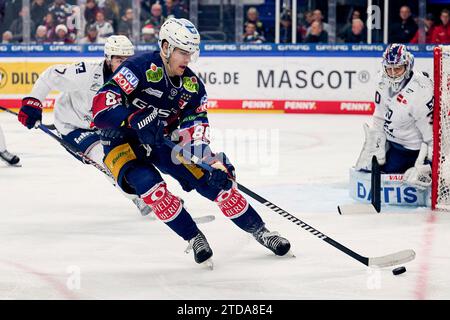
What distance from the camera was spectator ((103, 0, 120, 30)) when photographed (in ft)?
41.9

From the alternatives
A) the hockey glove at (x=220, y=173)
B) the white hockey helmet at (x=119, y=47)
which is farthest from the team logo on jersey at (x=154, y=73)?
the white hockey helmet at (x=119, y=47)

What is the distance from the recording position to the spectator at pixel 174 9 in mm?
12617

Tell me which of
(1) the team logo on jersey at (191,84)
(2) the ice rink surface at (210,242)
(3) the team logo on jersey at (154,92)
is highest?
(1) the team logo on jersey at (191,84)

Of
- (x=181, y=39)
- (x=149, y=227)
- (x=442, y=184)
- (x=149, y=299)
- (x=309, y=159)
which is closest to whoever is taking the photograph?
(x=149, y=299)

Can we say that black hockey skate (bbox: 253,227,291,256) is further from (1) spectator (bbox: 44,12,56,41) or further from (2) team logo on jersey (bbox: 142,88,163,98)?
(1) spectator (bbox: 44,12,56,41)

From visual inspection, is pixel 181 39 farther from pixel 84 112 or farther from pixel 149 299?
pixel 84 112

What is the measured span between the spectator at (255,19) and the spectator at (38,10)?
2.75 meters

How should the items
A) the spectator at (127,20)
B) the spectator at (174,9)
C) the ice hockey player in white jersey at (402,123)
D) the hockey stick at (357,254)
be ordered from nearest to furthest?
the hockey stick at (357,254)
the ice hockey player in white jersey at (402,123)
the spectator at (174,9)
the spectator at (127,20)

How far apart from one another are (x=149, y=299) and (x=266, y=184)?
3.22 m

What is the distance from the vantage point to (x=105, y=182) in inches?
280

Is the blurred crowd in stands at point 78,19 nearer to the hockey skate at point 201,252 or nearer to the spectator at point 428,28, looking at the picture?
the spectator at point 428,28

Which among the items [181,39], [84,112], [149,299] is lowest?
[149,299]

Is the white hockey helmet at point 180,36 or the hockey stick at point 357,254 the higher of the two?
the white hockey helmet at point 180,36

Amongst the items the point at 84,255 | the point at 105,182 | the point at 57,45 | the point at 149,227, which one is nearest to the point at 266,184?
the point at 105,182
